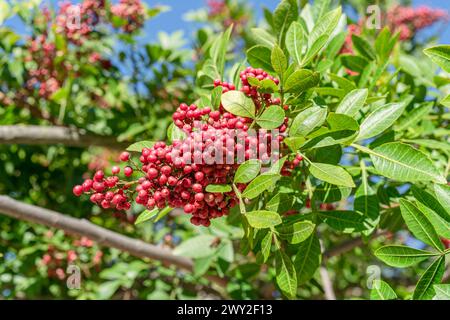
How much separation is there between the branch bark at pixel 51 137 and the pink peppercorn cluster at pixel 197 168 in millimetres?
1066

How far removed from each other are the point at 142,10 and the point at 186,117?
1.50 meters

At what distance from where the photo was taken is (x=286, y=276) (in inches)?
44.2

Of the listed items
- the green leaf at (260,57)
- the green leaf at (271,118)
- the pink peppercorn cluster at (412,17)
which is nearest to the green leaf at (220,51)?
the green leaf at (260,57)

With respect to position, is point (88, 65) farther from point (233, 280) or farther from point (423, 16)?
point (423, 16)

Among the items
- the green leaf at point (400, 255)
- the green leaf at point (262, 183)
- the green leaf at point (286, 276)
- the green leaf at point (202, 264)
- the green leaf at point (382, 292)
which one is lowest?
the green leaf at point (202, 264)

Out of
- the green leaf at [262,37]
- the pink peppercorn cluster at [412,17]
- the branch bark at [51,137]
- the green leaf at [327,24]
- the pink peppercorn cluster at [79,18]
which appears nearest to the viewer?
the green leaf at [327,24]

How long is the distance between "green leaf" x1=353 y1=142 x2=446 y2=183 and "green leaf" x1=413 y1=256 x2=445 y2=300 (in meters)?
0.19

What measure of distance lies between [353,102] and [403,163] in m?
0.19

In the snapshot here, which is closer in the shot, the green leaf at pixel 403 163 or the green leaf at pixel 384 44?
the green leaf at pixel 403 163

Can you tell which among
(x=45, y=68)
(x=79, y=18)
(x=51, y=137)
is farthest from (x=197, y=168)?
(x=45, y=68)

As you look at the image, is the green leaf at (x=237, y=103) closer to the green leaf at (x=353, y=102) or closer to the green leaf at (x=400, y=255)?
the green leaf at (x=353, y=102)

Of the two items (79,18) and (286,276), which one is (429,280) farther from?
(79,18)

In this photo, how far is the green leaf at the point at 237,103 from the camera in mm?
1065

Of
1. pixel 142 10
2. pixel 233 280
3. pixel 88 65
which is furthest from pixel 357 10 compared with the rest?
pixel 233 280
